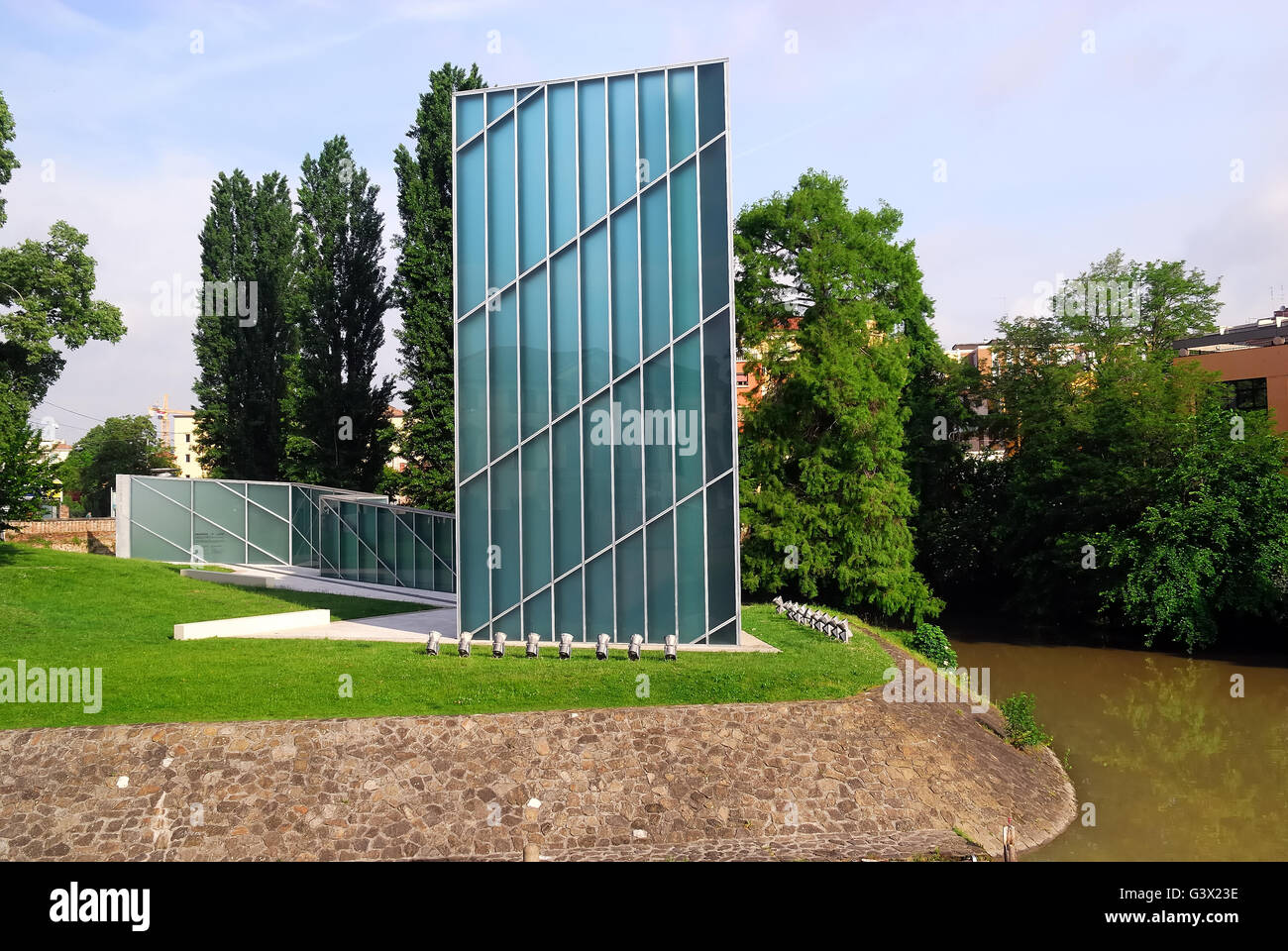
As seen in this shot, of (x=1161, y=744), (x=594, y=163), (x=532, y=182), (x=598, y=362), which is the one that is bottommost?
(x=1161, y=744)

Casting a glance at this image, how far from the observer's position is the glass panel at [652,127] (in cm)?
2017

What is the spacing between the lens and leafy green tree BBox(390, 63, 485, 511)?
3372cm

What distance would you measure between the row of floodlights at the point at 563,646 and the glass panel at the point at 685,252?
6.47 m

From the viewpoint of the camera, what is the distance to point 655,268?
20.2 m

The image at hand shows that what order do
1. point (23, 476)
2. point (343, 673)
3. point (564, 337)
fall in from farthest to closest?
point (23, 476) < point (564, 337) < point (343, 673)

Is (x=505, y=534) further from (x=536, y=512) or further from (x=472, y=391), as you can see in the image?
(x=472, y=391)

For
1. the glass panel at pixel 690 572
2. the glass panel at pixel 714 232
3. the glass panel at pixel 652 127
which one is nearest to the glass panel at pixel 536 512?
the glass panel at pixel 690 572

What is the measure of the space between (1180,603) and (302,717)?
80.8 ft

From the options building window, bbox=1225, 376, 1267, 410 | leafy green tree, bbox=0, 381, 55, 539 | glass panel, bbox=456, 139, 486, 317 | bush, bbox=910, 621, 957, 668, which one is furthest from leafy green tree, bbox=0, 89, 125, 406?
building window, bbox=1225, 376, 1267, 410

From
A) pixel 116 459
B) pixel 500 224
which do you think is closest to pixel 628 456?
pixel 500 224

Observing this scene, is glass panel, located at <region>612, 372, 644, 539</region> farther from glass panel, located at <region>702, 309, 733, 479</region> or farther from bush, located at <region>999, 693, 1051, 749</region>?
bush, located at <region>999, 693, 1051, 749</region>

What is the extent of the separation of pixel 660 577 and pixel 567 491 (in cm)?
269

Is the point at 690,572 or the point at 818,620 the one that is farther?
the point at 818,620

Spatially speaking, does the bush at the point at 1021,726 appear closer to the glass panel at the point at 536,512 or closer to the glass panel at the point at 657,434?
the glass panel at the point at 657,434
